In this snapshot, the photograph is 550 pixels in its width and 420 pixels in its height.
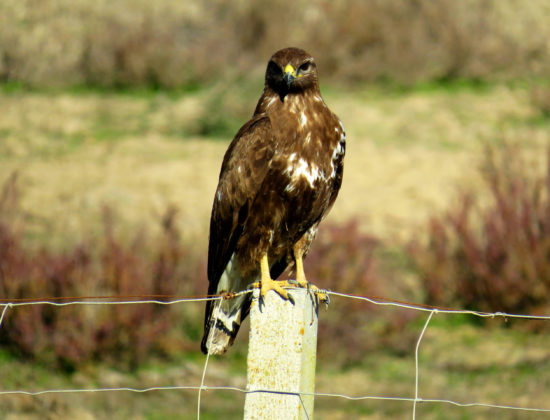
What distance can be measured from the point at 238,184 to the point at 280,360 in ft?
5.45

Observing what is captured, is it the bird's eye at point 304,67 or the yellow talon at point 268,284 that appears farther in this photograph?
the bird's eye at point 304,67

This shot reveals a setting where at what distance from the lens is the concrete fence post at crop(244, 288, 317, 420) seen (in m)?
3.13

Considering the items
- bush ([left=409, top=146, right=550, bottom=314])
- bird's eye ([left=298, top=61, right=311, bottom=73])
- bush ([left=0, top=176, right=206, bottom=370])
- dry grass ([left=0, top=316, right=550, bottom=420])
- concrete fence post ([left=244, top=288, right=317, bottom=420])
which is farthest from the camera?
bush ([left=409, top=146, right=550, bottom=314])

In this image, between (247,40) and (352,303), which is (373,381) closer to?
(352,303)

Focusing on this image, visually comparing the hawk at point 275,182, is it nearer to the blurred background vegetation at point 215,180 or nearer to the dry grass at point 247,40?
the blurred background vegetation at point 215,180

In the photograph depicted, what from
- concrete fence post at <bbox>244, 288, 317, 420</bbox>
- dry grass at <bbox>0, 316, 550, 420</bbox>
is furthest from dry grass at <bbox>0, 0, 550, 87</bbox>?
concrete fence post at <bbox>244, 288, 317, 420</bbox>

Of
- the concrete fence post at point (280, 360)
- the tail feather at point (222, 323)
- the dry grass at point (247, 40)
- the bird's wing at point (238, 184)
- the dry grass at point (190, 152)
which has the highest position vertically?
the dry grass at point (247, 40)

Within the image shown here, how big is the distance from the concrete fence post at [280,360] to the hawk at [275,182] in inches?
51.6

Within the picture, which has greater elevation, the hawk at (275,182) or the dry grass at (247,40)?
the dry grass at (247,40)

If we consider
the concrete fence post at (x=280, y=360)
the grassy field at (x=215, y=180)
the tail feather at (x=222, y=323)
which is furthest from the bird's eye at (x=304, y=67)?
the grassy field at (x=215, y=180)

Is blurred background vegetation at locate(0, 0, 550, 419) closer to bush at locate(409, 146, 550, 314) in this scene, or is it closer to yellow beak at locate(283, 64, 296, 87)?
bush at locate(409, 146, 550, 314)

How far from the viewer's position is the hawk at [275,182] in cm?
457

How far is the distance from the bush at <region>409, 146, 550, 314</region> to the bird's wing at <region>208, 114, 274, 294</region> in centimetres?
537

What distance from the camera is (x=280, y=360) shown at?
315cm
